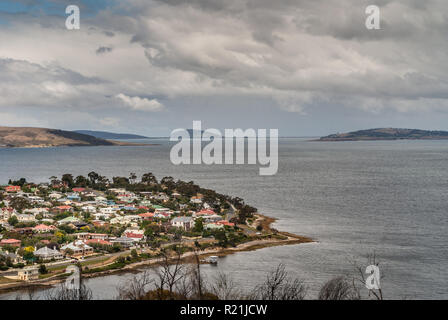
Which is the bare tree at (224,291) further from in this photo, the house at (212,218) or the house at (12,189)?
the house at (12,189)

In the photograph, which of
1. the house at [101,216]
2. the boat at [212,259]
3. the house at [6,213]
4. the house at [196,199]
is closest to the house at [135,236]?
the boat at [212,259]

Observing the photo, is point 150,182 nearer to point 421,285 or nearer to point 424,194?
point 424,194

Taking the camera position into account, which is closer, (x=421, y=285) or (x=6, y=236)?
(x=421, y=285)

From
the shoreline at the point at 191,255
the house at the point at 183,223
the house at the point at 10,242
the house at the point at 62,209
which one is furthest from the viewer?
the house at the point at 62,209

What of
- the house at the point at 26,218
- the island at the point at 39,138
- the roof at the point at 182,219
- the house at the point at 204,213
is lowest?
the house at the point at 204,213

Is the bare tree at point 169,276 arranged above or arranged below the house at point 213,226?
above

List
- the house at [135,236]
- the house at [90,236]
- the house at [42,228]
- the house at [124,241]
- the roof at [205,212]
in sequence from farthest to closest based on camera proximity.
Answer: the roof at [205,212], the house at [42,228], the house at [90,236], the house at [135,236], the house at [124,241]
